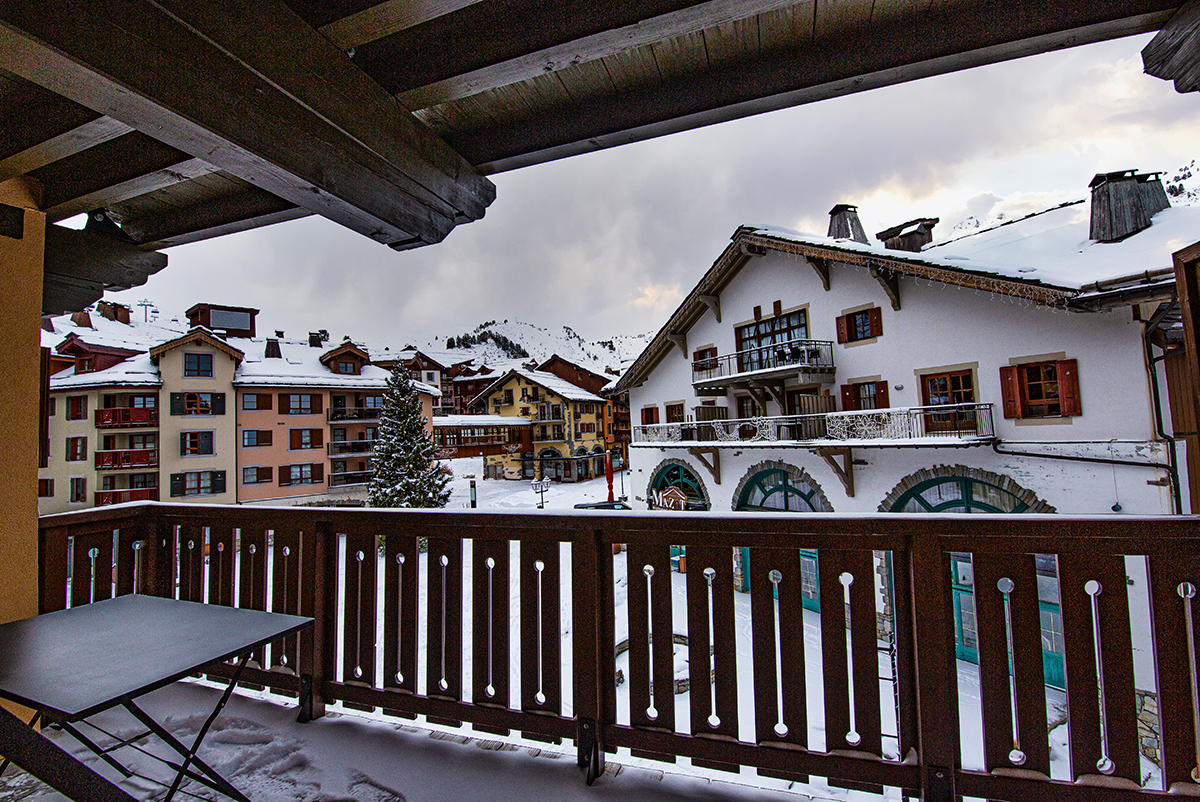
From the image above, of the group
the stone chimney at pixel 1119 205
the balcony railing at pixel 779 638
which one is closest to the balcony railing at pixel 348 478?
the balcony railing at pixel 779 638

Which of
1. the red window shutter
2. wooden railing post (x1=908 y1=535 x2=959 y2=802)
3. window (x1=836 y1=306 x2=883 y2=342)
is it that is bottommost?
wooden railing post (x1=908 y1=535 x2=959 y2=802)

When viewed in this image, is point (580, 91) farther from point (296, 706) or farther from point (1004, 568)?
point (296, 706)

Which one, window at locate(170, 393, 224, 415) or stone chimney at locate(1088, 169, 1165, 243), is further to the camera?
window at locate(170, 393, 224, 415)

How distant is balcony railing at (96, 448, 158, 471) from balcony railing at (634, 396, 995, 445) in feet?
56.7

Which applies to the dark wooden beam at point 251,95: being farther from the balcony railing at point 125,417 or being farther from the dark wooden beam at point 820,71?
the balcony railing at point 125,417

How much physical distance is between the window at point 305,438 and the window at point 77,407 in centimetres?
567

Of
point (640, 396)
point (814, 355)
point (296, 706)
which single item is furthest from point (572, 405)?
point (296, 706)

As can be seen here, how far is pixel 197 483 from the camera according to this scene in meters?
18.0

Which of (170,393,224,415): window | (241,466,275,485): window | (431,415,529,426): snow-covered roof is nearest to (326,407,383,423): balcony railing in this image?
(241,466,275,485): window

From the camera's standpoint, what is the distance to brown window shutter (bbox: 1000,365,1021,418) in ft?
27.0

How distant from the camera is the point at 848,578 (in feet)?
5.09

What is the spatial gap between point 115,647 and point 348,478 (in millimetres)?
21763

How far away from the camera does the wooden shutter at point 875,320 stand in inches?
394

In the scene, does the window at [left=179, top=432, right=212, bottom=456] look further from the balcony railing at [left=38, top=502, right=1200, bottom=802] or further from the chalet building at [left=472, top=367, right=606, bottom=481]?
the balcony railing at [left=38, top=502, right=1200, bottom=802]
